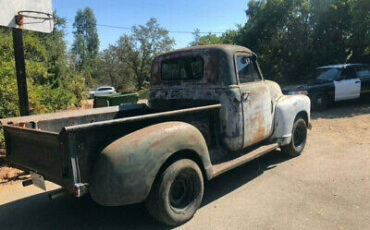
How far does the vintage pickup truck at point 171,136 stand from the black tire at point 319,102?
221 inches

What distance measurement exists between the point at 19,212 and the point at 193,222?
7.89 feet

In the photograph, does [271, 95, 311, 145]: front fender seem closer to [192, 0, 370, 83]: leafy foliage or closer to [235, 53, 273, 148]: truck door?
[235, 53, 273, 148]: truck door

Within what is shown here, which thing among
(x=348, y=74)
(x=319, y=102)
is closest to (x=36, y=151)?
(x=319, y=102)

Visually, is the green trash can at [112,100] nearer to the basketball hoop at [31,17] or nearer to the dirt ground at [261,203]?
the basketball hoop at [31,17]

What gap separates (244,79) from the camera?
5168 mm

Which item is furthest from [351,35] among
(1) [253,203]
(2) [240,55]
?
(1) [253,203]

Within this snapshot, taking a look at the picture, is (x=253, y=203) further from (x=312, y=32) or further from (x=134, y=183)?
(x=312, y=32)

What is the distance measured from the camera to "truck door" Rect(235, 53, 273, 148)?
4.99m

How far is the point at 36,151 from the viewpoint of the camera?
3.66m

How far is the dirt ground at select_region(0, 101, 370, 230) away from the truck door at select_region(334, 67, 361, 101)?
5864 mm

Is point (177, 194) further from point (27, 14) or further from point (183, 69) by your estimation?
point (27, 14)

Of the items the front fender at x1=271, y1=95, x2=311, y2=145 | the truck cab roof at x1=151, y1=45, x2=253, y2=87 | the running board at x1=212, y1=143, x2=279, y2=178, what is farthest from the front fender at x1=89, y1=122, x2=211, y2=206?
the front fender at x1=271, y1=95, x2=311, y2=145

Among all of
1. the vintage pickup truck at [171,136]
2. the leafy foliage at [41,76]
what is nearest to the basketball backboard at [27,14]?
the leafy foliage at [41,76]

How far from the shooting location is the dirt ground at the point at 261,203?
391 cm
